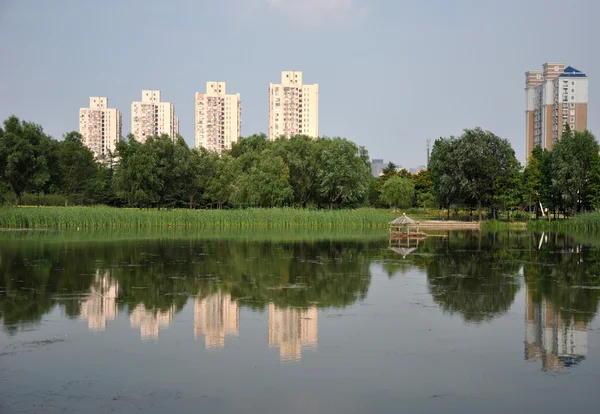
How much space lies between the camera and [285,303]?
1564 centimetres

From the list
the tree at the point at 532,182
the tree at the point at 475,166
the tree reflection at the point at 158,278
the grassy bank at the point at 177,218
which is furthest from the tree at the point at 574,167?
the tree reflection at the point at 158,278

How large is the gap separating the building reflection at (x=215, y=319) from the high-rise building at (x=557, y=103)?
121142 millimetres

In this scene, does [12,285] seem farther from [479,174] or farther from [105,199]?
[105,199]

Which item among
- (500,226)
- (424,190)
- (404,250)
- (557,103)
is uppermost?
(557,103)

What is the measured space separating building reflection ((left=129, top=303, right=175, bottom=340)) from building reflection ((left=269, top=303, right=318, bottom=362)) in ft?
7.44

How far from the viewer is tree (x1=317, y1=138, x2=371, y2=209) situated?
6669cm

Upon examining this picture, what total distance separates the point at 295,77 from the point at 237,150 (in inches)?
3240

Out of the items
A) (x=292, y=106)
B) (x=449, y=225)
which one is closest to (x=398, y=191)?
(x=449, y=225)

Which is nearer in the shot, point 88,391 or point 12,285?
point 88,391

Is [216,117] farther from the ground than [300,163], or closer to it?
farther from the ground

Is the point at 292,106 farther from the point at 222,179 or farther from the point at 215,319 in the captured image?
the point at 215,319

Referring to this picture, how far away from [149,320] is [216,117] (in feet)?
528

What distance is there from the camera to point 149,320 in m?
13.8

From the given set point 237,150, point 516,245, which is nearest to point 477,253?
point 516,245
